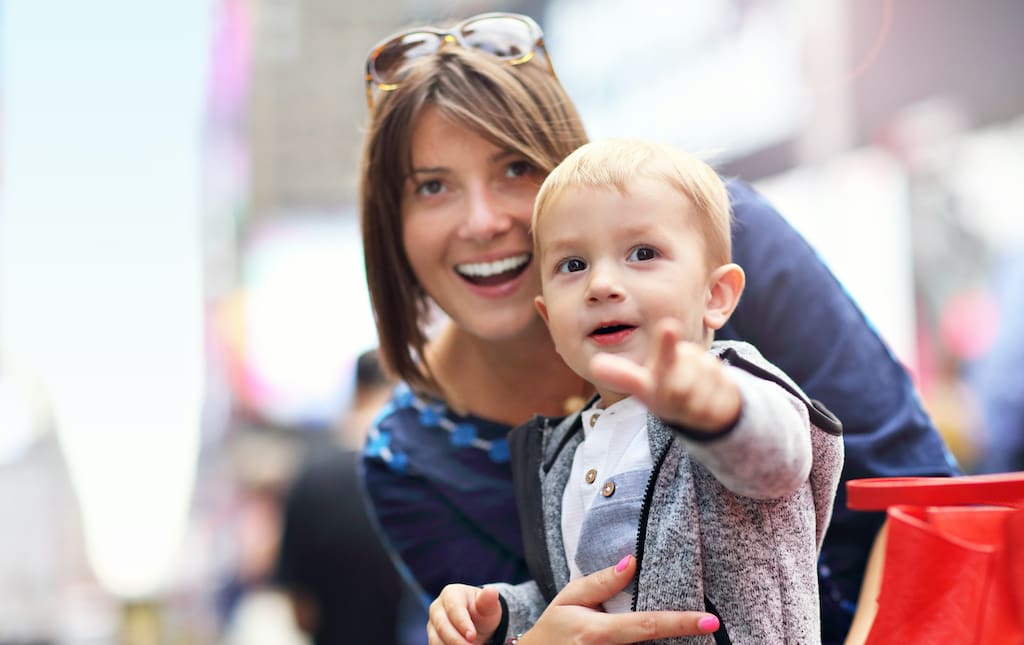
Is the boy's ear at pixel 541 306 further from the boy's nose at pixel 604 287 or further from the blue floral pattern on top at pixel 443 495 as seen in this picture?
the blue floral pattern on top at pixel 443 495

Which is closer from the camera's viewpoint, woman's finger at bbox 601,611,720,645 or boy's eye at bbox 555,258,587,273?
woman's finger at bbox 601,611,720,645

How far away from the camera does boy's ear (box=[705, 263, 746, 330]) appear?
4.83ft

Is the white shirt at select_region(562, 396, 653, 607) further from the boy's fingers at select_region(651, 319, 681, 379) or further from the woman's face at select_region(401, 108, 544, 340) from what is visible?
the woman's face at select_region(401, 108, 544, 340)

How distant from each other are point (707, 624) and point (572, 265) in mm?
469

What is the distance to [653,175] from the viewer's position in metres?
1.46

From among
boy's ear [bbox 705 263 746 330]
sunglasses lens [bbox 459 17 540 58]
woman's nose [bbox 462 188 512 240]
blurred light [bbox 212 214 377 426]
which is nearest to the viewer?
boy's ear [bbox 705 263 746 330]

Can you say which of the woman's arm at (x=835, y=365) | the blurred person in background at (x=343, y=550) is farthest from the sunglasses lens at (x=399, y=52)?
the blurred person in background at (x=343, y=550)

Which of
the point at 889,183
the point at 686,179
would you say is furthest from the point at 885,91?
the point at 686,179

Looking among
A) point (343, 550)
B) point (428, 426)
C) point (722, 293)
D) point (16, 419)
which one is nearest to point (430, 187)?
point (428, 426)

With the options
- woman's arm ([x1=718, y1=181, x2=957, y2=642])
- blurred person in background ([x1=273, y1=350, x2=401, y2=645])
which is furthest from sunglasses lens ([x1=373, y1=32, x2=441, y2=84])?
blurred person in background ([x1=273, y1=350, x2=401, y2=645])

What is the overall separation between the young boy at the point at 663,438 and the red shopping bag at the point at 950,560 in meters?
0.10

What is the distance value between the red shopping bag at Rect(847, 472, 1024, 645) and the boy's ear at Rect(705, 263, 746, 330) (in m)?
0.26

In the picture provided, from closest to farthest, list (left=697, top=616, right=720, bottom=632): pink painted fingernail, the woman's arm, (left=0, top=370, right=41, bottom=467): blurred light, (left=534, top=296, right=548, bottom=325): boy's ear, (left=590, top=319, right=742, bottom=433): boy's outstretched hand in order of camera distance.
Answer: (left=590, top=319, right=742, bottom=433): boy's outstretched hand, (left=697, top=616, right=720, bottom=632): pink painted fingernail, (left=534, top=296, right=548, bottom=325): boy's ear, the woman's arm, (left=0, top=370, right=41, bottom=467): blurred light

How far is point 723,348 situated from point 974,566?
0.38m
